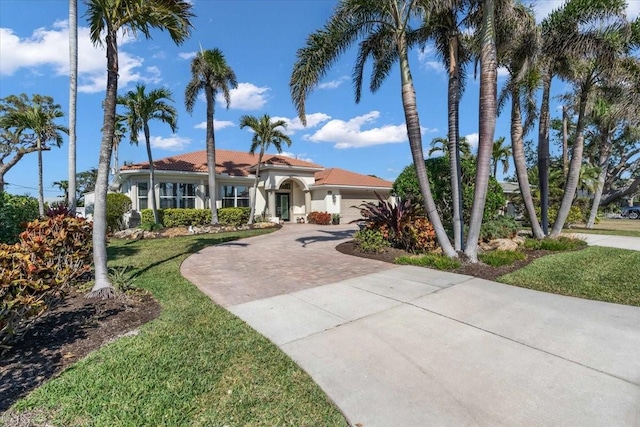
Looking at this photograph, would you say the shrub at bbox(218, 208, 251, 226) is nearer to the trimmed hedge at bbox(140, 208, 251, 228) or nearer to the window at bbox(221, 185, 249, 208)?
the trimmed hedge at bbox(140, 208, 251, 228)

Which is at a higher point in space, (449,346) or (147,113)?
(147,113)

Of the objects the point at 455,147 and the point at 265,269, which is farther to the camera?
the point at 455,147

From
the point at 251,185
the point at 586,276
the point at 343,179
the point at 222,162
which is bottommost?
the point at 586,276

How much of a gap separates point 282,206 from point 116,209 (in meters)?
11.2

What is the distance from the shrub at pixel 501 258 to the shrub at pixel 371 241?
2.87m

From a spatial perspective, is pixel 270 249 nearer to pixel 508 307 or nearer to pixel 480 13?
pixel 508 307

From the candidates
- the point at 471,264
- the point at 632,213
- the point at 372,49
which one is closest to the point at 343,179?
the point at 372,49

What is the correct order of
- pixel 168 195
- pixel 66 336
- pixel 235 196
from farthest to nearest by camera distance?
pixel 235 196 → pixel 168 195 → pixel 66 336

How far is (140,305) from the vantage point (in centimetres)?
564

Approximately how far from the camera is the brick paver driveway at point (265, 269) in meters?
6.67

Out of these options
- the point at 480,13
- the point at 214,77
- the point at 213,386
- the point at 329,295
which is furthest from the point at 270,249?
the point at 214,77

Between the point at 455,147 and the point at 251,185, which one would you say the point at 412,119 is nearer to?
the point at 455,147

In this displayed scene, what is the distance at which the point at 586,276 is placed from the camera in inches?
292

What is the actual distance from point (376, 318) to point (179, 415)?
299 centimetres
